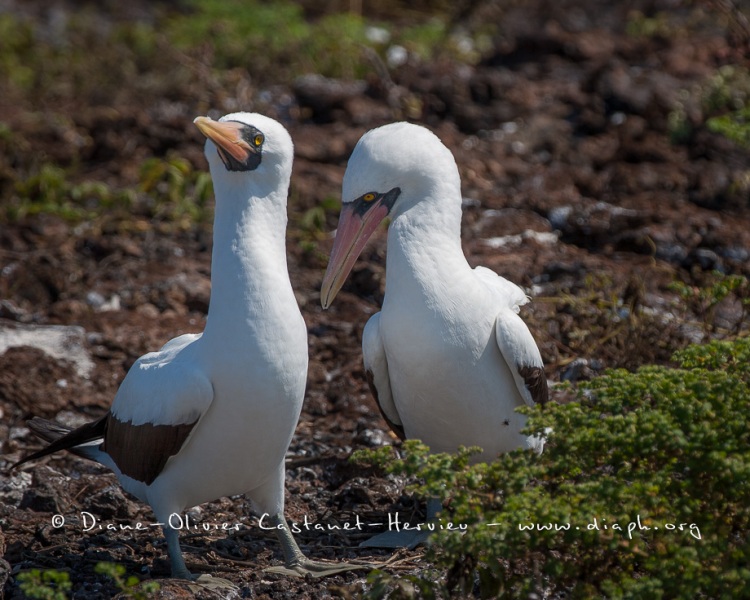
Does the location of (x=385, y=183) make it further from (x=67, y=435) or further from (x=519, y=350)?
(x=67, y=435)

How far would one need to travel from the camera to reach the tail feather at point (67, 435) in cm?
497

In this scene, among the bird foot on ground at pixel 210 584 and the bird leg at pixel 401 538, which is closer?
the bird foot on ground at pixel 210 584

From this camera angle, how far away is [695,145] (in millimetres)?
9344

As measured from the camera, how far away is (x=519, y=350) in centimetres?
488

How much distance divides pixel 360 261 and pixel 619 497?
4373mm

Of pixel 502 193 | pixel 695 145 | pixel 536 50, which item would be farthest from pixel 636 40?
pixel 502 193

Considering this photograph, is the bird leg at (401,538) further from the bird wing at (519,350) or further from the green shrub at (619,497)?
the green shrub at (619,497)

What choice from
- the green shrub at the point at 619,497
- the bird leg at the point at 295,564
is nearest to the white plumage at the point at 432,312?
the bird leg at the point at 295,564

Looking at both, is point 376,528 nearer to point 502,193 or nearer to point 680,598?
point 680,598

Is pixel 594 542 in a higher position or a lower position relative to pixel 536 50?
lower

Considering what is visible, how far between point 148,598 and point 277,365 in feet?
3.20

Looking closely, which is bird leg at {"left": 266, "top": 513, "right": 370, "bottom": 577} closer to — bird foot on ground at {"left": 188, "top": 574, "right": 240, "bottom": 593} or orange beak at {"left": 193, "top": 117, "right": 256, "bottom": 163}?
bird foot on ground at {"left": 188, "top": 574, "right": 240, "bottom": 593}

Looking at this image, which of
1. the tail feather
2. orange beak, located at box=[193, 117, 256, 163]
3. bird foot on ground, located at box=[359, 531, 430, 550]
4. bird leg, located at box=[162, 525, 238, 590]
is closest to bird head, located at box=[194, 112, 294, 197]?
orange beak, located at box=[193, 117, 256, 163]

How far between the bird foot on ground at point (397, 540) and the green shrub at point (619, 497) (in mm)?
1065
